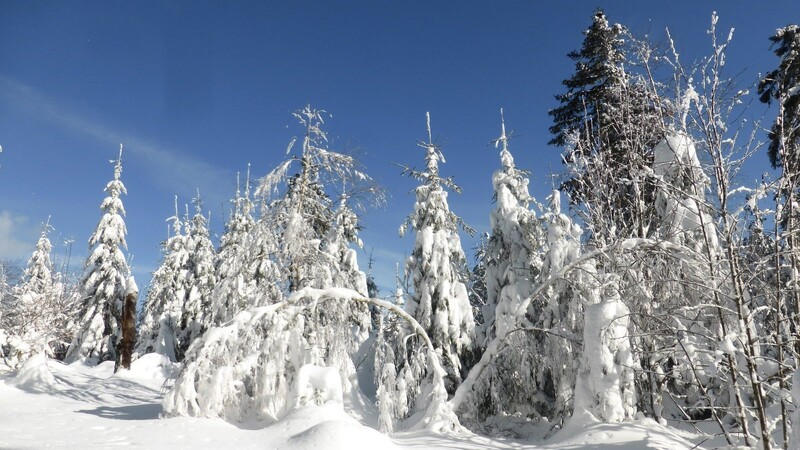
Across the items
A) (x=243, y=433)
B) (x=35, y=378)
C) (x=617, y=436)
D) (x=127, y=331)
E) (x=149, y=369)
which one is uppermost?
(x=127, y=331)

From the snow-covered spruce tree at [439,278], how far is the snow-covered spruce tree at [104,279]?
2011 cm

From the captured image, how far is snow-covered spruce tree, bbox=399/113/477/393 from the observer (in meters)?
13.2

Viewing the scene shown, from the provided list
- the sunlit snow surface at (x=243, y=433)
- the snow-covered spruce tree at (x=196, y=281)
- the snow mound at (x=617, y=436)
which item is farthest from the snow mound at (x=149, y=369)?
the snow mound at (x=617, y=436)

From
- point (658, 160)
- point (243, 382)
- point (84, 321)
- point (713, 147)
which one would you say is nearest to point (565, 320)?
point (658, 160)

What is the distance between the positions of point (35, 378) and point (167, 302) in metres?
16.9

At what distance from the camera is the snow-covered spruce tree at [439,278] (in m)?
13.2

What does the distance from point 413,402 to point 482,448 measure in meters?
5.62

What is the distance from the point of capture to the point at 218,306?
399 inches

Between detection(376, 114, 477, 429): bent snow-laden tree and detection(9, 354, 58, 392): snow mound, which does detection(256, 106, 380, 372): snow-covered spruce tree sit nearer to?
detection(376, 114, 477, 429): bent snow-laden tree

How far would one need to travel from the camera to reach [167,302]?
29656 mm

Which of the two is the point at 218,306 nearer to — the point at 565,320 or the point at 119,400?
the point at 119,400

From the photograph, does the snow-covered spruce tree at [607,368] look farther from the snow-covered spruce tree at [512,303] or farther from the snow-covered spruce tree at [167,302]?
the snow-covered spruce tree at [167,302]

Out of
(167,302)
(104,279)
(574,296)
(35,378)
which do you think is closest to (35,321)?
(104,279)

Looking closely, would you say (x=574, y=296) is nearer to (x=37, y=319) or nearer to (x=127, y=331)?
(x=127, y=331)
